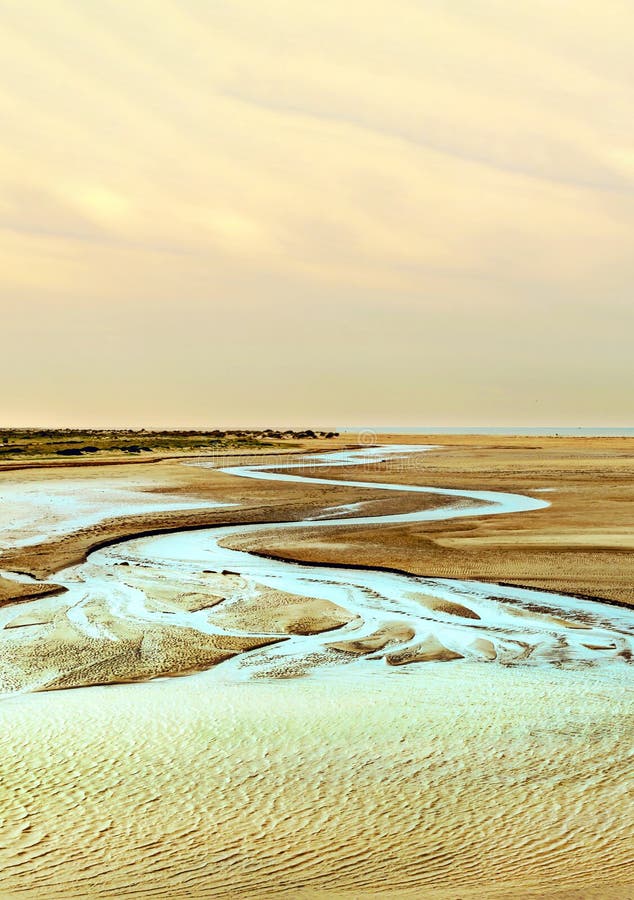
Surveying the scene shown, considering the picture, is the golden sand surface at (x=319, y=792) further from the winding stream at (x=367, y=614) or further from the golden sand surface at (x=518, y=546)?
the golden sand surface at (x=518, y=546)

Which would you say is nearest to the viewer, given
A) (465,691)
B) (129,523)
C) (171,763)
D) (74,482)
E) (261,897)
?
(261,897)

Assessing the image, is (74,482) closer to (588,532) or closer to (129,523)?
(129,523)

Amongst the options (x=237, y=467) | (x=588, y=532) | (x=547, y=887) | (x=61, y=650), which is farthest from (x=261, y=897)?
(x=237, y=467)

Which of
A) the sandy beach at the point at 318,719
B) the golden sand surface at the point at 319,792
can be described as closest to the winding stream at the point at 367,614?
the sandy beach at the point at 318,719

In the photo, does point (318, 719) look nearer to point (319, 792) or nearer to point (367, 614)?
point (319, 792)

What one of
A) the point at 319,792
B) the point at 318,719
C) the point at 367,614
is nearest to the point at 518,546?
the point at 367,614

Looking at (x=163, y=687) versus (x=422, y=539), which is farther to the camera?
(x=422, y=539)
